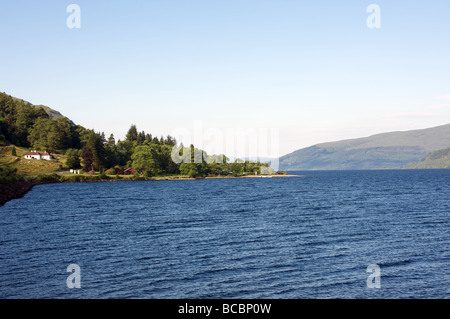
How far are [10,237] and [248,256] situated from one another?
Result: 30.7 meters

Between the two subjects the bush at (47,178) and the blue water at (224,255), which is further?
the bush at (47,178)

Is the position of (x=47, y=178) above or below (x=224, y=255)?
above

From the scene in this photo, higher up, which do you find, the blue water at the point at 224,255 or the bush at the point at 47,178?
the bush at the point at 47,178

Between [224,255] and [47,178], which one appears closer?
[224,255]

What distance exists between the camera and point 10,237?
161ft

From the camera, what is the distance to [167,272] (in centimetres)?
3475

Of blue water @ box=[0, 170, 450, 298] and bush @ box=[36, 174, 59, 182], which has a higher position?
bush @ box=[36, 174, 59, 182]

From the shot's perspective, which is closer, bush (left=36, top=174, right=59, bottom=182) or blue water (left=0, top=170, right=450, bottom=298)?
blue water (left=0, top=170, right=450, bottom=298)
